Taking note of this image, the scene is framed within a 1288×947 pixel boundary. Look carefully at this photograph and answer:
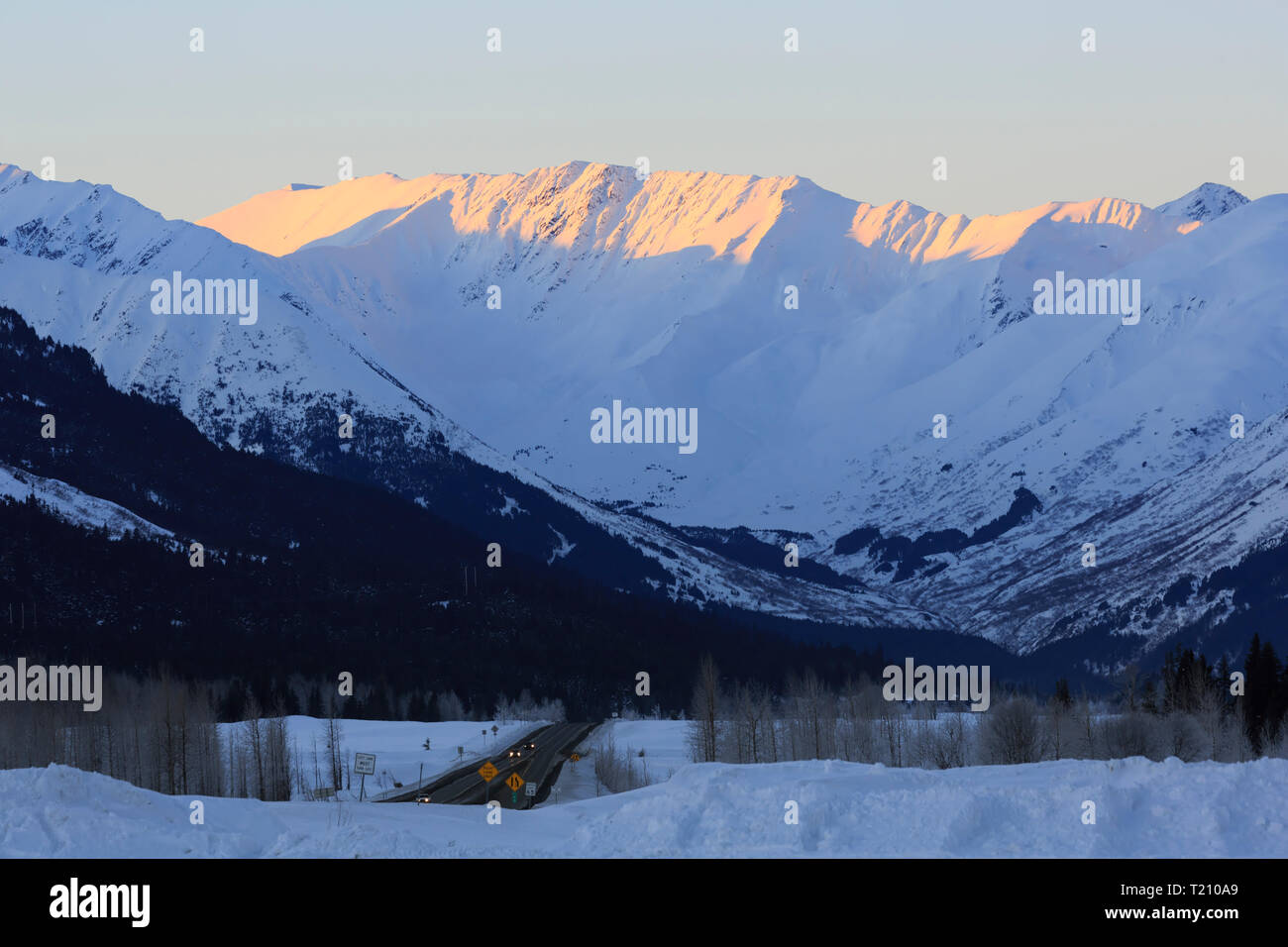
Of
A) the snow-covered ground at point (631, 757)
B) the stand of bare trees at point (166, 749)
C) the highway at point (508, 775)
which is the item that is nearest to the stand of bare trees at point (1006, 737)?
the snow-covered ground at point (631, 757)

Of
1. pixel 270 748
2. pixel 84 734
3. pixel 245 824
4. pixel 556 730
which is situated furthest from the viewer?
pixel 556 730

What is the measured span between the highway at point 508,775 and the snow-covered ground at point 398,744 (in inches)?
106

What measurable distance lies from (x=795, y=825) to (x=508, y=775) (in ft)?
245

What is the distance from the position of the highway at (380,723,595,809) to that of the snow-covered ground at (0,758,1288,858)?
33968mm

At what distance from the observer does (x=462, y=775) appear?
13125 cm

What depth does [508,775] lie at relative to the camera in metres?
133

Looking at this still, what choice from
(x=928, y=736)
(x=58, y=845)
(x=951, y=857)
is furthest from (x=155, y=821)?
(x=928, y=736)

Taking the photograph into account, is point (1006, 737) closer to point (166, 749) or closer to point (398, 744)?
point (398, 744)

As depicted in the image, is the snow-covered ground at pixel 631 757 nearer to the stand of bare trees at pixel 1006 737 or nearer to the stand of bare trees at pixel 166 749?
the stand of bare trees at pixel 1006 737

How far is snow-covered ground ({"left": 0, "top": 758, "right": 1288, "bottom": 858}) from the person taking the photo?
191ft

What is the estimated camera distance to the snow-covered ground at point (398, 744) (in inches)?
5512

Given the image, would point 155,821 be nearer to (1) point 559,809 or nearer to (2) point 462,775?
(1) point 559,809

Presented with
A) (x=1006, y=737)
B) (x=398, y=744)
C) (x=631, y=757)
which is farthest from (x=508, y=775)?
(x=1006, y=737)

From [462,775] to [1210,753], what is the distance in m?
59.5
